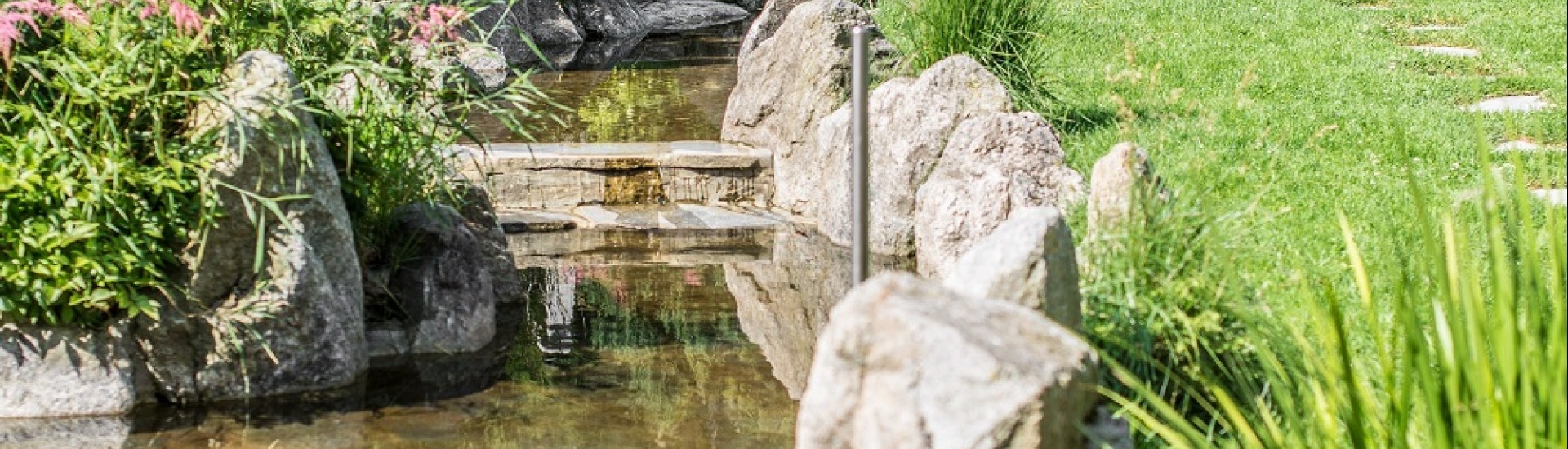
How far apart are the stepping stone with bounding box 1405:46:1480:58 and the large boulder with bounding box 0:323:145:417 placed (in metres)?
7.60

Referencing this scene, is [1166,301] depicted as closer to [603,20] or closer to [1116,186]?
[1116,186]

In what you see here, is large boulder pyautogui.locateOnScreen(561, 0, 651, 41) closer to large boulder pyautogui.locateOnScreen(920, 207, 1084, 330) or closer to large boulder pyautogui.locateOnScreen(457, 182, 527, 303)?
large boulder pyautogui.locateOnScreen(457, 182, 527, 303)

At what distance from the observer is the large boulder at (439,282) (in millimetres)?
6398

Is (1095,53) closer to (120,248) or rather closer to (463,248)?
(463,248)

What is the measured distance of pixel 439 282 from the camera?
6.41 m

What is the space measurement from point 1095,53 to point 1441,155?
3442 millimetres

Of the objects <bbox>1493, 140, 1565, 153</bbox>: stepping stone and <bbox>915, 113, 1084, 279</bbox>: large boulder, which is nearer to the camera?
<bbox>915, 113, 1084, 279</bbox>: large boulder

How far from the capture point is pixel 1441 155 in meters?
7.59

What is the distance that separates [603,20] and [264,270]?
42.1ft

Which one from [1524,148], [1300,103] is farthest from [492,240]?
[1524,148]

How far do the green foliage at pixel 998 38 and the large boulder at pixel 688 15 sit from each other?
10225 mm

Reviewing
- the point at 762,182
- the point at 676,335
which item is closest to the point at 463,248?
the point at 676,335

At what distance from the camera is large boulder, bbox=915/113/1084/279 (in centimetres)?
681

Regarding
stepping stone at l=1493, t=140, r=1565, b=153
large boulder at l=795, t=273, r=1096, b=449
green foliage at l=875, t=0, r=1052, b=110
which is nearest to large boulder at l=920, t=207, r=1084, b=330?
large boulder at l=795, t=273, r=1096, b=449
